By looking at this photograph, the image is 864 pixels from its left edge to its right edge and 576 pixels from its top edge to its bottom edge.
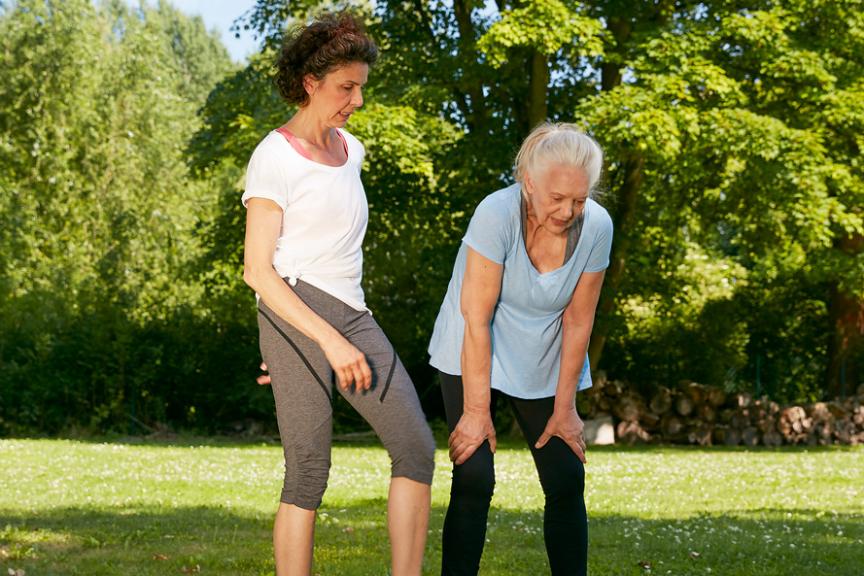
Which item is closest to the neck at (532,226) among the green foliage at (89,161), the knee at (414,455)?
the knee at (414,455)

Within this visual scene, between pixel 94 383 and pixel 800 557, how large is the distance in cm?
1366

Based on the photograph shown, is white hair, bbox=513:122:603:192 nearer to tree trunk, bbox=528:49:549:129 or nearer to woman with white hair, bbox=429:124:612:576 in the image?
woman with white hair, bbox=429:124:612:576

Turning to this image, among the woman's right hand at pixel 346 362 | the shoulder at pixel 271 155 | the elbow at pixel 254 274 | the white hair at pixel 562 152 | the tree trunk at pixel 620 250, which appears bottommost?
the woman's right hand at pixel 346 362

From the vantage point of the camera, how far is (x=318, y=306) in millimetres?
3619

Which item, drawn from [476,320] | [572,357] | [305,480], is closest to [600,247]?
[572,357]

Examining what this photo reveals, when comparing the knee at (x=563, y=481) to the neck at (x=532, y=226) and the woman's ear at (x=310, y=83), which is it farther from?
the woman's ear at (x=310, y=83)

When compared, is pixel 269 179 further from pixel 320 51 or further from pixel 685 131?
pixel 685 131

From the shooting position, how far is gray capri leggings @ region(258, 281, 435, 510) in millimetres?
3564

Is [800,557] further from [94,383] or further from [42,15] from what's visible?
[42,15]

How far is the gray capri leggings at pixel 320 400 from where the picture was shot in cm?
356

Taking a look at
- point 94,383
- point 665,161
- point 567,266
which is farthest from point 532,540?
point 94,383

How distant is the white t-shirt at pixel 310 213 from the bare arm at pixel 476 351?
1.37 ft

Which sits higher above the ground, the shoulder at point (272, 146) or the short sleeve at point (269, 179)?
the shoulder at point (272, 146)

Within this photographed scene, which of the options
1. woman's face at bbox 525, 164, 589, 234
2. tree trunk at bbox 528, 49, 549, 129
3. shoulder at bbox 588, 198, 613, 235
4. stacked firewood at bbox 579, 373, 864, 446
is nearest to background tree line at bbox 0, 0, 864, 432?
tree trunk at bbox 528, 49, 549, 129
